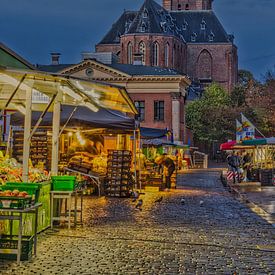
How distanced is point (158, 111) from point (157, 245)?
50.7 meters

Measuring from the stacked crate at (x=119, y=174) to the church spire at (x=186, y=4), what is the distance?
312ft

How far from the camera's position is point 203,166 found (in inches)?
2729

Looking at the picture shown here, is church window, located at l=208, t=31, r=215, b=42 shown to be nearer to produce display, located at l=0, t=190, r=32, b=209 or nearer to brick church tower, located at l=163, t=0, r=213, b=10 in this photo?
brick church tower, located at l=163, t=0, r=213, b=10

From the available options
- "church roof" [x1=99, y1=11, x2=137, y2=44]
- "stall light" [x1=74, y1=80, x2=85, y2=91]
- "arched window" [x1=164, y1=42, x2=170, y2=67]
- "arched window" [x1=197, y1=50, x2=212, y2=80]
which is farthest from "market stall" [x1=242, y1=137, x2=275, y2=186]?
"church roof" [x1=99, y1=11, x2=137, y2=44]

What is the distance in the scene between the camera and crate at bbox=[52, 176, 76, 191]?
1280cm

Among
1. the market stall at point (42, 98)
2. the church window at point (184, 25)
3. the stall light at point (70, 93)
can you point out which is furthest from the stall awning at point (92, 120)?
the church window at point (184, 25)

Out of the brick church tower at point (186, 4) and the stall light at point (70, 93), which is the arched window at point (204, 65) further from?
the stall light at point (70, 93)

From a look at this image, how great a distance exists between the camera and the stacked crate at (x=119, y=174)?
2255cm

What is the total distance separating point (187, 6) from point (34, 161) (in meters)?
97.1

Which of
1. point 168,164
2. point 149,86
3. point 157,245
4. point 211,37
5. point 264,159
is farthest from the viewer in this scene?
point 211,37

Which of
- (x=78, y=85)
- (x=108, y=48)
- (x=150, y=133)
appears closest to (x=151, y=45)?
(x=108, y=48)

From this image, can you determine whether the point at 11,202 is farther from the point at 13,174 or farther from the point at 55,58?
the point at 55,58

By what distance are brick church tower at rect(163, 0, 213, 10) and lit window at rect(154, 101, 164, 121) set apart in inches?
2259

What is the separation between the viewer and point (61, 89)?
1341 centimetres
